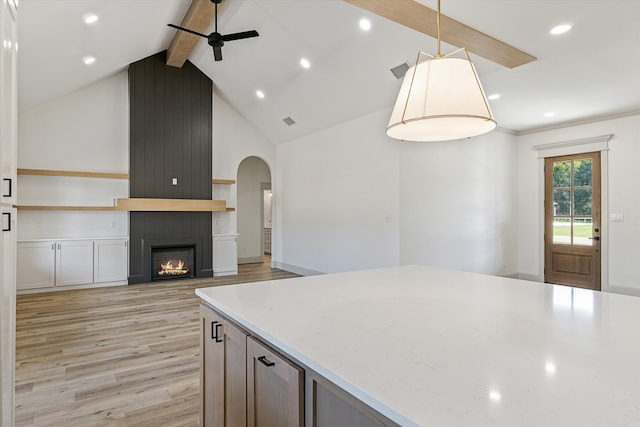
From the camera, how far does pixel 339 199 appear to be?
21.7 ft

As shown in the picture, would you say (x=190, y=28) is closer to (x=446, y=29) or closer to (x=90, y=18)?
(x=90, y=18)

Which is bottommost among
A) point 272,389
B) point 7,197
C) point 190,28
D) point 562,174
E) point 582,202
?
point 272,389

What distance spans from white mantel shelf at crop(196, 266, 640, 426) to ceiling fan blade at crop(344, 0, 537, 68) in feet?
8.94

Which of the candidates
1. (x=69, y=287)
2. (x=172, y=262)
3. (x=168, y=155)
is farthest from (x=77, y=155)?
(x=172, y=262)

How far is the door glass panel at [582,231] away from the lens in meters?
5.90

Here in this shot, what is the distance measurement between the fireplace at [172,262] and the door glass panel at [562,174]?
268 inches

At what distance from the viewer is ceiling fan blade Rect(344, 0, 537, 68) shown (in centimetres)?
341

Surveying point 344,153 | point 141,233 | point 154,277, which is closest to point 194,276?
point 154,277

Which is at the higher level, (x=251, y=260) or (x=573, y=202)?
(x=573, y=202)

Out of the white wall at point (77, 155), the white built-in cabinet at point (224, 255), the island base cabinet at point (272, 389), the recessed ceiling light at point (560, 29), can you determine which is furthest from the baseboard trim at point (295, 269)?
the island base cabinet at point (272, 389)

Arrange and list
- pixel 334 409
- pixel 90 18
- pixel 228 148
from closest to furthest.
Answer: pixel 334 409 → pixel 90 18 → pixel 228 148

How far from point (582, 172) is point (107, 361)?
702 cm

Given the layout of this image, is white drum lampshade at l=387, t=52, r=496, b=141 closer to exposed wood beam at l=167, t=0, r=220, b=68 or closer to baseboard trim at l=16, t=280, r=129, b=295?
exposed wood beam at l=167, t=0, r=220, b=68

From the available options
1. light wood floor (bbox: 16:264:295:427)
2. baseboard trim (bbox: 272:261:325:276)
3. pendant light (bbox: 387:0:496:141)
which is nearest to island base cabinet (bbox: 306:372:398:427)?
pendant light (bbox: 387:0:496:141)
